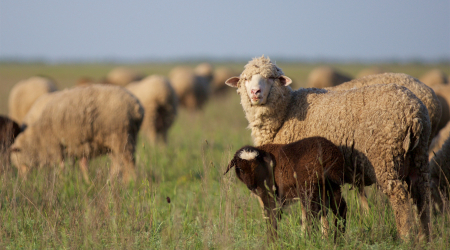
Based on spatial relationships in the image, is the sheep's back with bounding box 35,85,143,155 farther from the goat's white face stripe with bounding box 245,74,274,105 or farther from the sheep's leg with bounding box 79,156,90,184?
the goat's white face stripe with bounding box 245,74,274,105

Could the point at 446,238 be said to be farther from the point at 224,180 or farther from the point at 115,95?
the point at 115,95

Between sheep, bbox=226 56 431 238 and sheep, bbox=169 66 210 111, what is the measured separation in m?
14.3

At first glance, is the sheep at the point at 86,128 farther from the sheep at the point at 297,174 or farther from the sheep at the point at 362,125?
the sheep at the point at 297,174

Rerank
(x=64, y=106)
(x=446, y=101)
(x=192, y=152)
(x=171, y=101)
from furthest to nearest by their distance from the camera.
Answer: (x=171, y=101) < (x=192, y=152) < (x=446, y=101) < (x=64, y=106)

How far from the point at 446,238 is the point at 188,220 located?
268cm

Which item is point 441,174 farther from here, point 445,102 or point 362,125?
point 445,102

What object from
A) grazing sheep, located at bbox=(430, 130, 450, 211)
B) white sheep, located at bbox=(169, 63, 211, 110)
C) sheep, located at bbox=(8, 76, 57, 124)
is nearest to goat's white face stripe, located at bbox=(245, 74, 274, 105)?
grazing sheep, located at bbox=(430, 130, 450, 211)

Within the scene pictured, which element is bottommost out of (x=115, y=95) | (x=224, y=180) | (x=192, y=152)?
(x=192, y=152)

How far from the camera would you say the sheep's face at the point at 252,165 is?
147 inches

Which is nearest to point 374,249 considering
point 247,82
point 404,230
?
point 404,230

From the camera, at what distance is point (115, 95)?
267 inches

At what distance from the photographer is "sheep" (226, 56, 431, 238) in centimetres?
379

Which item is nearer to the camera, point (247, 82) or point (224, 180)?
point (224, 180)

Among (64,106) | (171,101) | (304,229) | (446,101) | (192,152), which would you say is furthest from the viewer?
(171,101)
